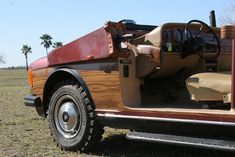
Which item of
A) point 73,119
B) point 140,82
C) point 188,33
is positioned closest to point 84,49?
point 140,82

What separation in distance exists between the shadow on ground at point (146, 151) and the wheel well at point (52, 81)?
3.06 ft

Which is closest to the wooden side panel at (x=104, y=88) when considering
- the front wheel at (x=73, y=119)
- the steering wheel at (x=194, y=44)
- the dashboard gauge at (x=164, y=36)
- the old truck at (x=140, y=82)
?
the old truck at (x=140, y=82)

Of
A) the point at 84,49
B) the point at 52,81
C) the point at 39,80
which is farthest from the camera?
the point at 39,80

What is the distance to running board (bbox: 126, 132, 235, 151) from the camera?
411 centimetres

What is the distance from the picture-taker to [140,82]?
5.45 m

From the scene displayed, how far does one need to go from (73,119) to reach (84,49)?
913 mm

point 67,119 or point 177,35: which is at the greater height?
point 177,35

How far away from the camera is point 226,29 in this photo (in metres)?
4.01

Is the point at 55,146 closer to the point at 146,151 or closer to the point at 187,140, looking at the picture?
the point at 146,151

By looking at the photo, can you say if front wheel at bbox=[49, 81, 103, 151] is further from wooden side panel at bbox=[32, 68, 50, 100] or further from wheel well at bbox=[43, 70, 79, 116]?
wooden side panel at bbox=[32, 68, 50, 100]

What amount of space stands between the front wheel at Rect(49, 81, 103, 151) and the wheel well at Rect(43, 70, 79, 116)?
0.27ft

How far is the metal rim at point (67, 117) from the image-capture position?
584 centimetres

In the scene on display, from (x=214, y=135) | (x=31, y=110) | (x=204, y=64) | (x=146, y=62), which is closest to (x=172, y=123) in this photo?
(x=214, y=135)

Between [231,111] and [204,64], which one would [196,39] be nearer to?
[204,64]
